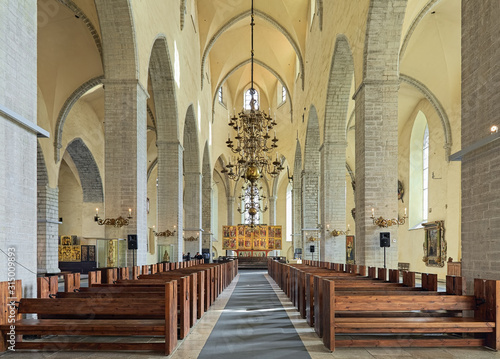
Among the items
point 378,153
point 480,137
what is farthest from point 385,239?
point 480,137

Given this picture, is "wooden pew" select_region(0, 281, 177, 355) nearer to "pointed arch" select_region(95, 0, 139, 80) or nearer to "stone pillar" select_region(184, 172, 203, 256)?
"pointed arch" select_region(95, 0, 139, 80)

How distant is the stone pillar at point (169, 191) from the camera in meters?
17.4

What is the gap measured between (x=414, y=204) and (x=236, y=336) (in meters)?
19.1

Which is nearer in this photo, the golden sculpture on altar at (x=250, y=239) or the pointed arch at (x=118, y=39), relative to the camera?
the pointed arch at (x=118, y=39)

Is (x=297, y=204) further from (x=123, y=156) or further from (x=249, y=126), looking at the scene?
(x=123, y=156)

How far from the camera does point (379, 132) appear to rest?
11.6 meters

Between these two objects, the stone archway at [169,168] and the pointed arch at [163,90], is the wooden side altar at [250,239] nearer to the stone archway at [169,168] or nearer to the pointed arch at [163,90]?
the stone archway at [169,168]

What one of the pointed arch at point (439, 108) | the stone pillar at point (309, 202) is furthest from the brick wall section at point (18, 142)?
the stone pillar at point (309, 202)

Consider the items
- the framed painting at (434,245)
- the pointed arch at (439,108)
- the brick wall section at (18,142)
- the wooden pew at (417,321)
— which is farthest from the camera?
the framed painting at (434,245)

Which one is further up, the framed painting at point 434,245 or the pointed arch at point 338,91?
the pointed arch at point 338,91

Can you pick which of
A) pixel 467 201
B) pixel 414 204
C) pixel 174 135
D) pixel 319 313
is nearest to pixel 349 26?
pixel 174 135

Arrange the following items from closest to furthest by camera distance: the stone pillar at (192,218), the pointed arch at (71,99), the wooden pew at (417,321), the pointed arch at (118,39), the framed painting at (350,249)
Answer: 1. the wooden pew at (417,321)
2. the pointed arch at (118,39)
3. the pointed arch at (71,99)
4. the stone pillar at (192,218)
5. the framed painting at (350,249)

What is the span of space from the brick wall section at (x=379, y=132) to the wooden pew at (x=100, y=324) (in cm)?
712

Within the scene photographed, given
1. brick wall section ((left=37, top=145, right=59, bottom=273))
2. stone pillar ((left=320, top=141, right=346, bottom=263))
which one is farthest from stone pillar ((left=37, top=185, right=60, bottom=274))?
stone pillar ((left=320, top=141, right=346, bottom=263))
